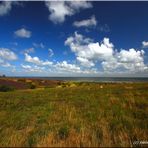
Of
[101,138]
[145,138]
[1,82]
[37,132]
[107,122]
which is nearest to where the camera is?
[145,138]

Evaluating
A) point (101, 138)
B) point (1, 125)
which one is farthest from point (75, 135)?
point (1, 125)

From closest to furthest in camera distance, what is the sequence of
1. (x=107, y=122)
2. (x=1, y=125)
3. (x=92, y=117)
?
(x=107, y=122)
(x=1, y=125)
(x=92, y=117)

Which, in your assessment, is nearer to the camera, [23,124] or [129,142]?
[129,142]

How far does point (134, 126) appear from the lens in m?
6.90

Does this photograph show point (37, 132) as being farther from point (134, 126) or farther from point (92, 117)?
point (134, 126)

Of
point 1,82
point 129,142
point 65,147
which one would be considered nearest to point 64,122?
point 65,147

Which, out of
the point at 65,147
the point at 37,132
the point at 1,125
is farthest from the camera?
the point at 1,125

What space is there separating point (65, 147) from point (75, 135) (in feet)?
3.08

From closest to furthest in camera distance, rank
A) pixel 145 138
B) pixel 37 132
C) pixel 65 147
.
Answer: pixel 65 147 → pixel 145 138 → pixel 37 132

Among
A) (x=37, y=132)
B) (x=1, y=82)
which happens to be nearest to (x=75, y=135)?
(x=37, y=132)

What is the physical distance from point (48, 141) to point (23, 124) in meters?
2.95

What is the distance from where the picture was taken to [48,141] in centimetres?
552

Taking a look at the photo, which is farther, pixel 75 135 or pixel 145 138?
pixel 75 135

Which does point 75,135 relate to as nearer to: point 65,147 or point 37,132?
point 65,147
